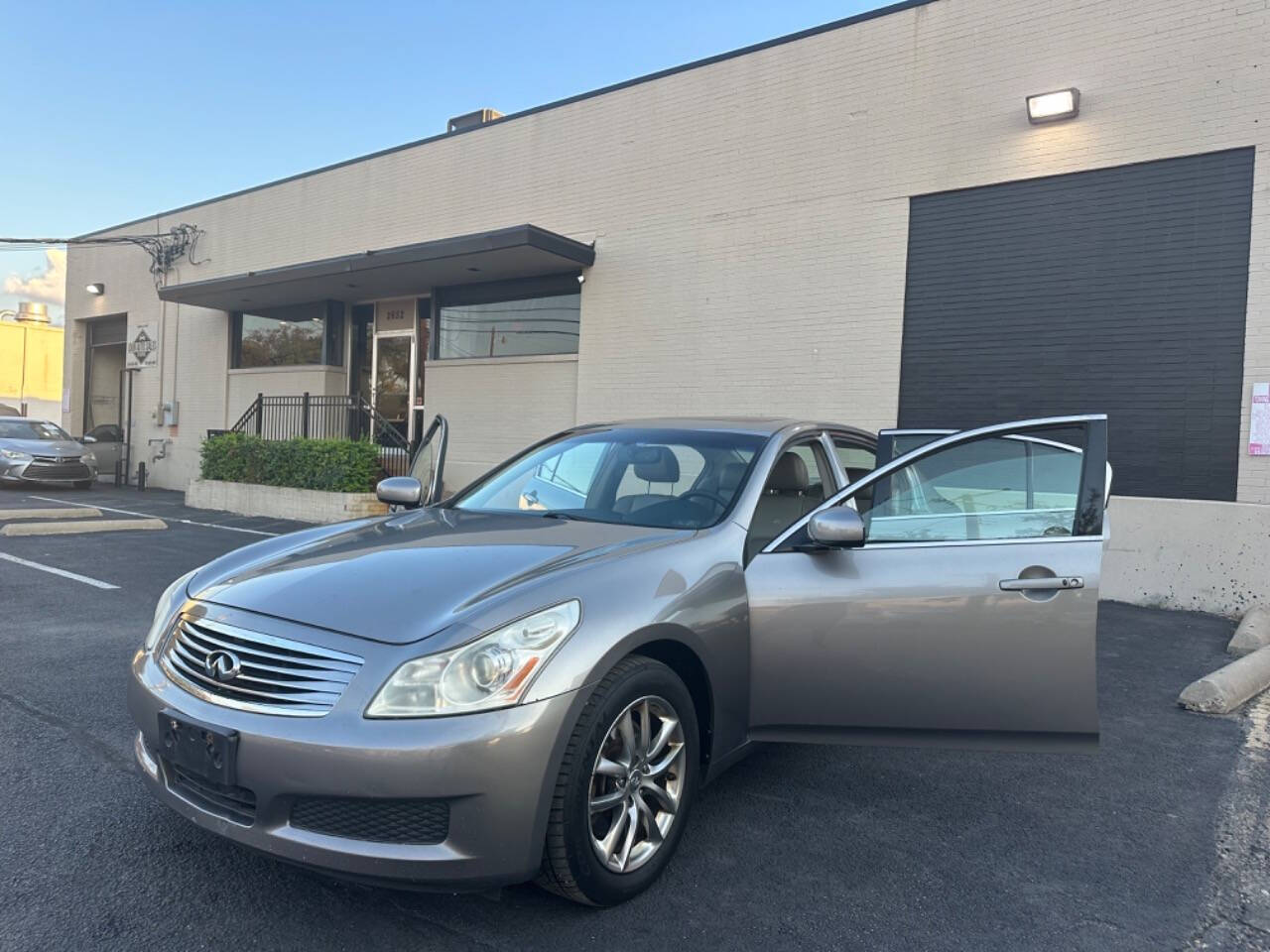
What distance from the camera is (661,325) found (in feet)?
37.9

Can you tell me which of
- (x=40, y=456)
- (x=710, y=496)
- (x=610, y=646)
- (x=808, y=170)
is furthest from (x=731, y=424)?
(x=40, y=456)

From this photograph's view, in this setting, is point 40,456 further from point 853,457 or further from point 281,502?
point 853,457

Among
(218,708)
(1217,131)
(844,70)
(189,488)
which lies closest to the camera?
(218,708)

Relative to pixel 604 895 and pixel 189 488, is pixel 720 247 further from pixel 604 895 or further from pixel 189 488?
pixel 189 488

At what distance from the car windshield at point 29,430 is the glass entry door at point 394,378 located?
7426 millimetres

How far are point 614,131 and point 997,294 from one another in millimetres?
5792

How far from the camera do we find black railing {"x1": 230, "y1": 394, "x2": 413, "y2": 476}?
15.2 m

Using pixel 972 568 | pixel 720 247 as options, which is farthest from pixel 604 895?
pixel 720 247

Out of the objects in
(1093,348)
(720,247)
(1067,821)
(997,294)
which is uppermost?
(720,247)

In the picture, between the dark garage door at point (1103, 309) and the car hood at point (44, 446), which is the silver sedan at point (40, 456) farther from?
the dark garage door at point (1103, 309)

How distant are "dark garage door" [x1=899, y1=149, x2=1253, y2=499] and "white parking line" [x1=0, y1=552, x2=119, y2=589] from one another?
25.5 feet

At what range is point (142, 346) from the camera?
65.0 feet

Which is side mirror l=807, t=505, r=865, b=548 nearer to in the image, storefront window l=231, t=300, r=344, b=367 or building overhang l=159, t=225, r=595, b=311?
building overhang l=159, t=225, r=595, b=311

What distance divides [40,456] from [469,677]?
18225mm
